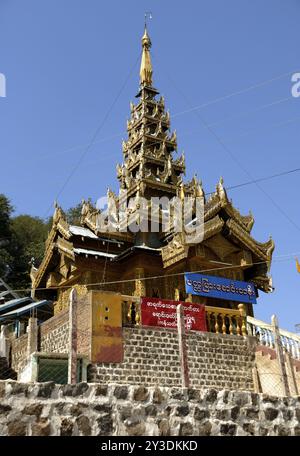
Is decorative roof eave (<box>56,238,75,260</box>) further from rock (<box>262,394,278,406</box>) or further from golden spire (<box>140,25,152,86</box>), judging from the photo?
rock (<box>262,394,278,406</box>)

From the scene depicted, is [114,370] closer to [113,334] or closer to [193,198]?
[113,334]

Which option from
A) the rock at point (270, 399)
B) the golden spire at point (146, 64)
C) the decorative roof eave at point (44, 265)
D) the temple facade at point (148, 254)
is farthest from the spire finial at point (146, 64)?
the rock at point (270, 399)

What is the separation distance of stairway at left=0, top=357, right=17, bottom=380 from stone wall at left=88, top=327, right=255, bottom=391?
497 cm

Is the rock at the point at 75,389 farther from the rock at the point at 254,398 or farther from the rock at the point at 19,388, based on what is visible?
the rock at the point at 254,398

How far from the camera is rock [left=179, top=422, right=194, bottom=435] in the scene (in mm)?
6330

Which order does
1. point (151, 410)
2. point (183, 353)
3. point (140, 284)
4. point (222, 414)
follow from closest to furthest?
1. point (151, 410)
2. point (222, 414)
3. point (183, 353)
4. point (140, 284)

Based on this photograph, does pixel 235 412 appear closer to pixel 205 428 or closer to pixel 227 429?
pixel 227 429

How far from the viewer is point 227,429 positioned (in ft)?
21.9

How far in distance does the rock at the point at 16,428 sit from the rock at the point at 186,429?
194 centimetres

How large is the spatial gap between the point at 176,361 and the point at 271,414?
882cm

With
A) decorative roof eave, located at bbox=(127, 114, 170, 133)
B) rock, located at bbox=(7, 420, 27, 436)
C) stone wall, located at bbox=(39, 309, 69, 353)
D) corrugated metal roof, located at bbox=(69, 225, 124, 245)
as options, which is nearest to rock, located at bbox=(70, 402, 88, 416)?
rock, located at bbox=(7, 420, 27, 436)

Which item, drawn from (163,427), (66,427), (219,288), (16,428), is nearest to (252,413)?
(163,427)

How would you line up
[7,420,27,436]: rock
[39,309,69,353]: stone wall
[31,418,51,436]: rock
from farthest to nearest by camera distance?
[39,309,69,353]: stone wall < [31,418,51,436]: rock < [7,420,27,436]: rock

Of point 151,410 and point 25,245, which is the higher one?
point 25,245
